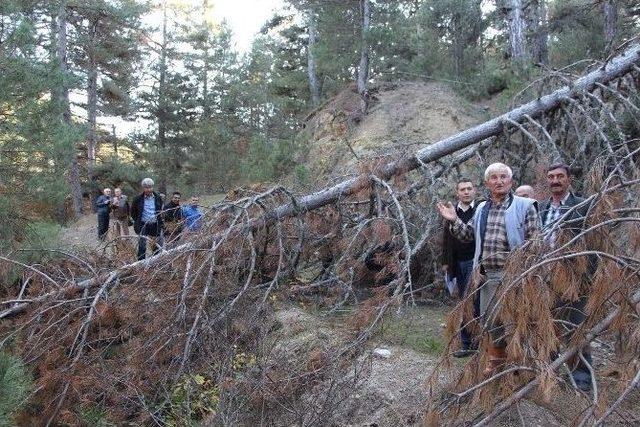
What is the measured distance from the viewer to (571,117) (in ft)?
20.2

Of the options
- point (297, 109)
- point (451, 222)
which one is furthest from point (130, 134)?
point (451, 222)

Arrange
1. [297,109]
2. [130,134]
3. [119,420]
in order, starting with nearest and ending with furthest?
[119,420] → [297,109] → [130,134]

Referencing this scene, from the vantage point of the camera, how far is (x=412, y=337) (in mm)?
5379

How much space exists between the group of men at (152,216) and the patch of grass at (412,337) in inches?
89.6

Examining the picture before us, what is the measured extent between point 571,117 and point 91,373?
5774mm

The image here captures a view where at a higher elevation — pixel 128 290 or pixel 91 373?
pixel 128 290

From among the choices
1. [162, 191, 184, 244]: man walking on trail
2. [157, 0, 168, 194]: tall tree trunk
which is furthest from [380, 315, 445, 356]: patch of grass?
[157, 0, 168, 194]: tall tree trunk

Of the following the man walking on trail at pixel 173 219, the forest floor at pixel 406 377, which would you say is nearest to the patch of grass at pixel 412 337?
the forest floor at pixel 406 377

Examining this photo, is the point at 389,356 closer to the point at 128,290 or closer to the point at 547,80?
the point at 128,290

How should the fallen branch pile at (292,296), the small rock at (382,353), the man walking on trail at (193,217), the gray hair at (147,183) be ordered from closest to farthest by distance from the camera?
the fallen branch pile at (292,296), the small rock at (382,353), the man walking on trail at (193,217), the gray hair at (147,183)

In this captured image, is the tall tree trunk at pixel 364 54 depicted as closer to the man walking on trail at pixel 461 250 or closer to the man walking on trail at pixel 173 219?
the man walking on trail at pixel 173 219

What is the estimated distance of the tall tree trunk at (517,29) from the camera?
468 inches

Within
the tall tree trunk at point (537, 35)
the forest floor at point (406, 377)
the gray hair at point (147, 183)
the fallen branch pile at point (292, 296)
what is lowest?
the forest floor at point (406, 377)

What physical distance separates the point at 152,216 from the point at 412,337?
163 inches
